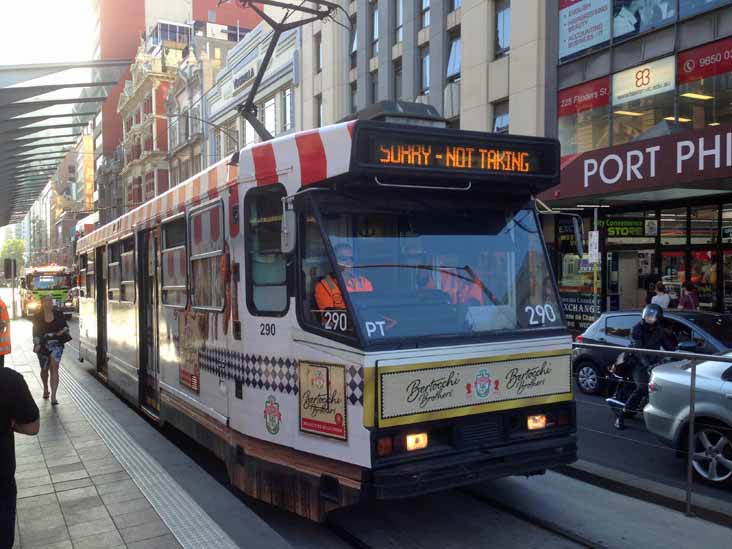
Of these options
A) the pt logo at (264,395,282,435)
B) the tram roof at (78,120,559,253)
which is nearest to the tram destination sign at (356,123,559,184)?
the tram roof at (78,120,559,253)

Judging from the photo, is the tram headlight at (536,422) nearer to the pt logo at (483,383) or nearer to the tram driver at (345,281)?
the pt logo at (483,383)

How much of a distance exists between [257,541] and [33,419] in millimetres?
1709

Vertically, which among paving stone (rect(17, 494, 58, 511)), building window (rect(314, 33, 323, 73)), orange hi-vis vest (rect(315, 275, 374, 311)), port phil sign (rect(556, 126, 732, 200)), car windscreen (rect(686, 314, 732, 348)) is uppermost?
building window (rect(314, 33, 323, 73))

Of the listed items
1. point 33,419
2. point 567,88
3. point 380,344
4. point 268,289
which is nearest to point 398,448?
point 380,344

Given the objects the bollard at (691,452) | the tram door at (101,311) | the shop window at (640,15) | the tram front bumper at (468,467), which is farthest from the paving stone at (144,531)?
the shop window at (640,15)

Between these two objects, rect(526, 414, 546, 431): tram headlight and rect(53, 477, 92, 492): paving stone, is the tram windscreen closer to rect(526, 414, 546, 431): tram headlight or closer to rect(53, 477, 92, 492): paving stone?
rect(526, 414, 546, 431): tram headlight

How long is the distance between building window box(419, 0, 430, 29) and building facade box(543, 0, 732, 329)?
6028mm

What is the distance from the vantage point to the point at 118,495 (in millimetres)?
5680

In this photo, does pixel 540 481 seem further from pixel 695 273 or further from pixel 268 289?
pixel 695 273

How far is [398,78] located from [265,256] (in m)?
22.3

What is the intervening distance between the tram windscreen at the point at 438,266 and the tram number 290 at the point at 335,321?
0.04 ft

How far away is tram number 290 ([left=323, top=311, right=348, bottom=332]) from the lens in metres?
4.77

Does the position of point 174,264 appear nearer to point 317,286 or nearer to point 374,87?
point 317,286

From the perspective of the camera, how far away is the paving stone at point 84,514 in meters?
5.21
